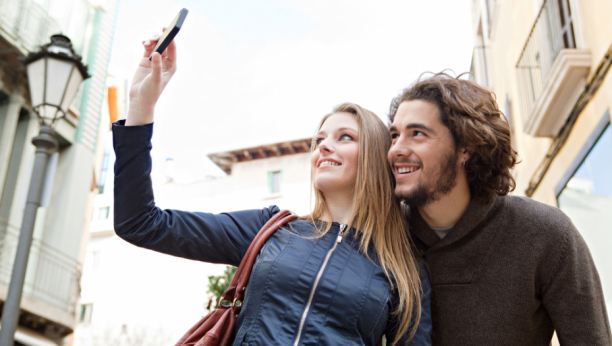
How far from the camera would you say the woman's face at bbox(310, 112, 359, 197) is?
367cm

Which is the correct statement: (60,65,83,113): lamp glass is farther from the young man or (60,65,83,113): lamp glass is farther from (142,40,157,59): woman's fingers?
the young man

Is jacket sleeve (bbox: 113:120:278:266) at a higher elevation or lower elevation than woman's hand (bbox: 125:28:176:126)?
lower

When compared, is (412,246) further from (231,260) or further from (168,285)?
(168,285)

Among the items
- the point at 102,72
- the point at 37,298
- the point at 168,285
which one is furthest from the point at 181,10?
the point at 168,285

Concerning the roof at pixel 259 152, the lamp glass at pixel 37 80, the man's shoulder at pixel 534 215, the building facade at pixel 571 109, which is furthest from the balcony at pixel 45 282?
the roof at pixel 259 152

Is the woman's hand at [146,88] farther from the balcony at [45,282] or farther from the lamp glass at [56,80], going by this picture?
the balcony at [45,282]

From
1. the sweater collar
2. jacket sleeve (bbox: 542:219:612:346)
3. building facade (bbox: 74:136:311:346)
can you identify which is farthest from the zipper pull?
building facade (bbox: 74:136:311:346)

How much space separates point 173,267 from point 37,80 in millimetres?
33173

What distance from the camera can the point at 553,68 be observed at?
24.6ft

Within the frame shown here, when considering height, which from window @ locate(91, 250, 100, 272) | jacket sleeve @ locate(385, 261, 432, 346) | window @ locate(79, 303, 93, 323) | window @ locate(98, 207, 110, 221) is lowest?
window @ locate(79, 303, 93, 323)

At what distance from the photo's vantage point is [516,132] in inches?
464

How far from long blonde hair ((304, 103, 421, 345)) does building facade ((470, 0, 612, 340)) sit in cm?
386

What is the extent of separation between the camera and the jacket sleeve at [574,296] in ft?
10.6

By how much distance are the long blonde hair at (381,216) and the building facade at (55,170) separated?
9492 mm
